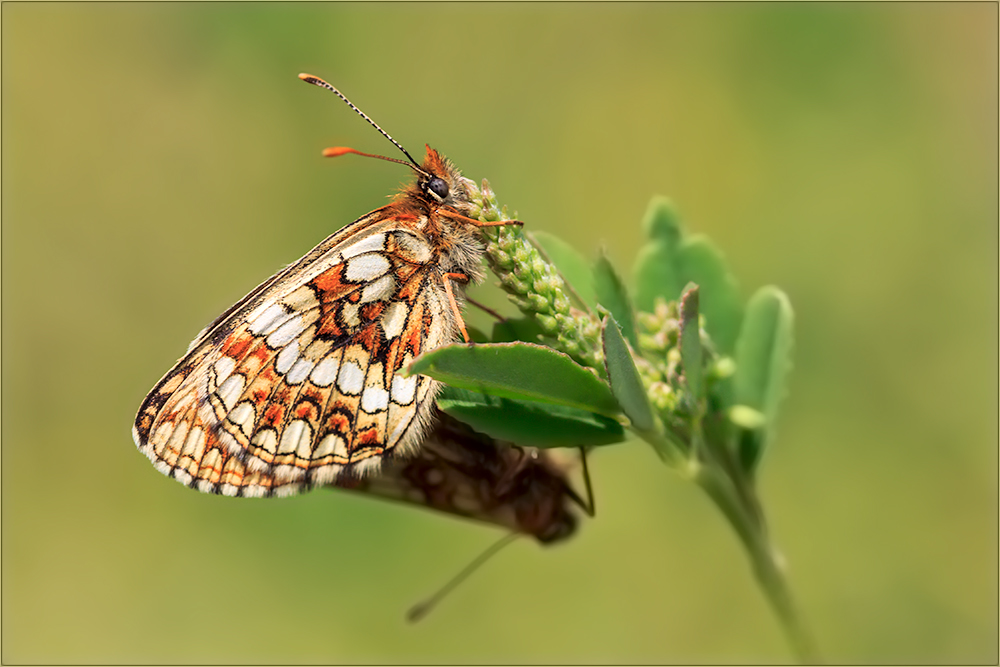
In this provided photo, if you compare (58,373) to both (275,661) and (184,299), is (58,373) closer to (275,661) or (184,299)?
(184,299)

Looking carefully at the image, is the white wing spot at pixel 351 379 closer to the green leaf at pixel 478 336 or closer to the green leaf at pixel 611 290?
the green leaf at pixel 478 336

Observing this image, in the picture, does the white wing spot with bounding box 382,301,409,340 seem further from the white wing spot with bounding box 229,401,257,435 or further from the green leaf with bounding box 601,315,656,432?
the green leaf with bounding box 601,315,656,432

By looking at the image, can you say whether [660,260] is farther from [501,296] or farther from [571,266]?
[501,296]

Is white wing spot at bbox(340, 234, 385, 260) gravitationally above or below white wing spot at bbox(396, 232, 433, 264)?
above

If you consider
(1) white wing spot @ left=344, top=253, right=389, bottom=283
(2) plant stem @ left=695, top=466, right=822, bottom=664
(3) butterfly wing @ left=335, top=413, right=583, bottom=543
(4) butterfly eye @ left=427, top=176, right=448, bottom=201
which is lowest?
(2) plant stem @ left=695, top=466, right=822, bottom=664

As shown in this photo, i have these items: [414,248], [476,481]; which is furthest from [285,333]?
[476,481]

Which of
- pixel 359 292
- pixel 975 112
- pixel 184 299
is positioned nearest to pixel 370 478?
pixel 359 292

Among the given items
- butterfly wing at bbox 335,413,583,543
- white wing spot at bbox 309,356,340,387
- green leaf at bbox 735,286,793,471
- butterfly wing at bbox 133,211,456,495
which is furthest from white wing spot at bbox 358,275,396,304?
green leaf at bbox 735,286,793,471
